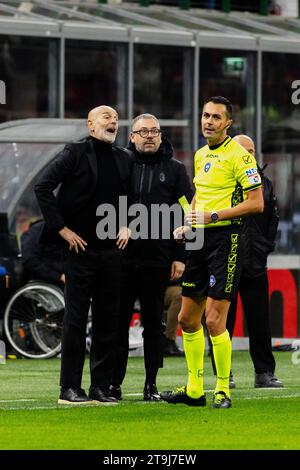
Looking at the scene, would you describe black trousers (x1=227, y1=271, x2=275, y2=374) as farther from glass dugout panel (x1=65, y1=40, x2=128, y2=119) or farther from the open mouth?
glass dugout panel (x1=65, y1=40, x2=128, y2=119)

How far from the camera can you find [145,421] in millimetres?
10320

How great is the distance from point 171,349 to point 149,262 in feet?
18.4

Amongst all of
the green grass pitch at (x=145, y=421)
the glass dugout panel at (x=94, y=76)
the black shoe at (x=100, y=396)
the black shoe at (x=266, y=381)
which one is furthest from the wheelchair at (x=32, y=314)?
the black shoe at (x=100, y=396)

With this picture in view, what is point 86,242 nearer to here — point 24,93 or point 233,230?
point 233,230

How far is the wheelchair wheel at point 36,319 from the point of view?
17.1 meters

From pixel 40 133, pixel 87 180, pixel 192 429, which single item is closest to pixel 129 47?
pixel 40 133

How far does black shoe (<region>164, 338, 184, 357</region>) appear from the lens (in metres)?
17.6

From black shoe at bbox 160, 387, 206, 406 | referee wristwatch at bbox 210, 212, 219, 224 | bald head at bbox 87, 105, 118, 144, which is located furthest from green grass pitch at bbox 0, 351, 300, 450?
bald head at bbox 87, 105, 118, 144

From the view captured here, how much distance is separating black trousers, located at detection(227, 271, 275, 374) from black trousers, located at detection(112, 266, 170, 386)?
5.18 feet

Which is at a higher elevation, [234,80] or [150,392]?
[234,80]

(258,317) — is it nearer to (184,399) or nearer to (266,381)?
(266,381)

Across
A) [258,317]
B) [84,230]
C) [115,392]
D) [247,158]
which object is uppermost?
[247,158]

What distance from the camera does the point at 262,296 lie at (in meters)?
13.7

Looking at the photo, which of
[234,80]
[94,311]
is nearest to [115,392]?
[94,311]
